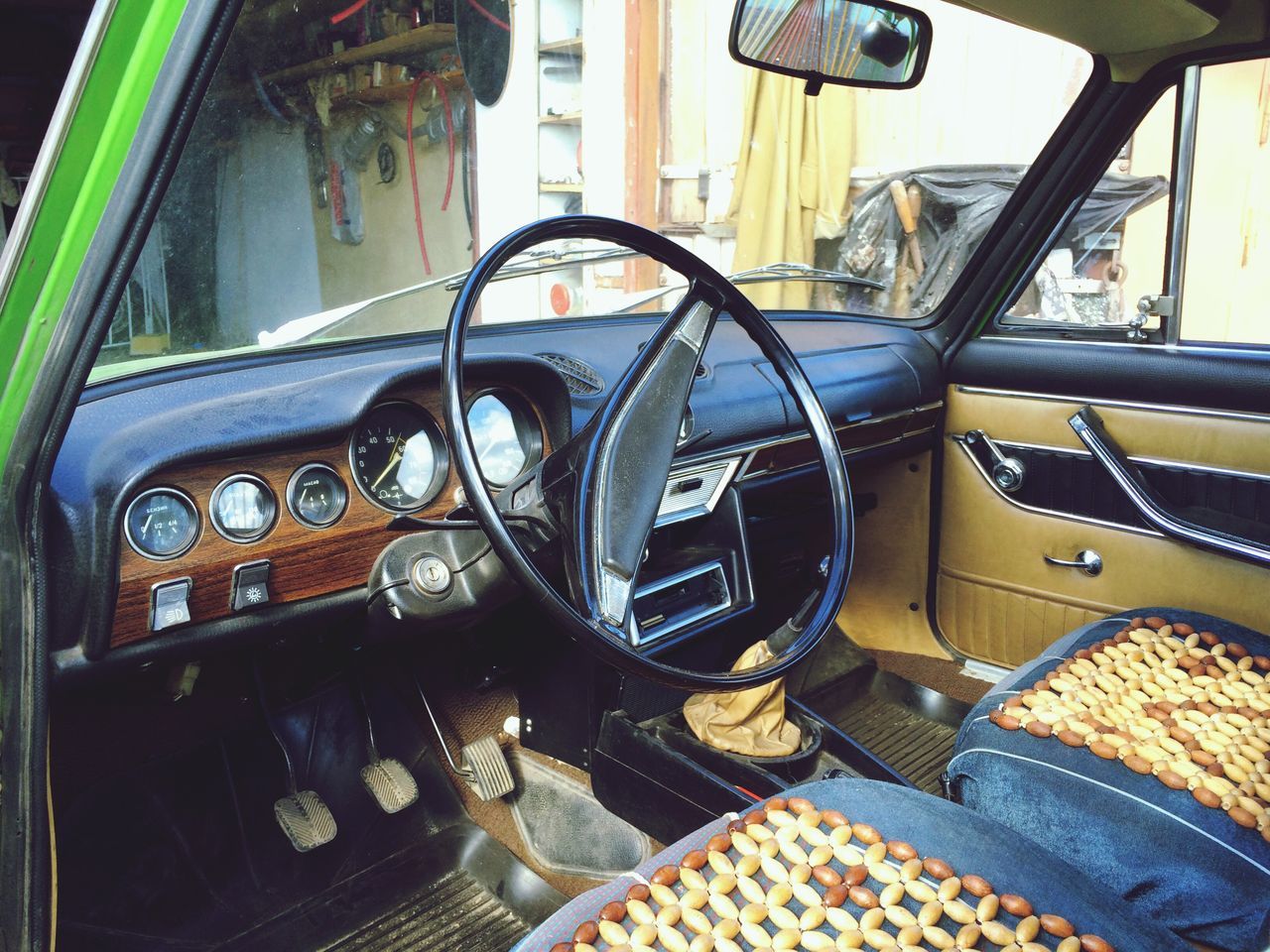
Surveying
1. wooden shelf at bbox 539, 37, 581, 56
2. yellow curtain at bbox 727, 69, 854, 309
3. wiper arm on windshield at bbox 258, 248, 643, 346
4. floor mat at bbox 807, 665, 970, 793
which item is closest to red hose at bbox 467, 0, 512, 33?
wooden shelf at bbox 539, 37, 581, 56

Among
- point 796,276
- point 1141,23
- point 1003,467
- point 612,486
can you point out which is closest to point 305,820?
point 612,486

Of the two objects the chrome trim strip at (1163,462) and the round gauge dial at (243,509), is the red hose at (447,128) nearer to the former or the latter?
the round gauge dial at (243,509)

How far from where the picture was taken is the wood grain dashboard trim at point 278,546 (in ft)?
4.66

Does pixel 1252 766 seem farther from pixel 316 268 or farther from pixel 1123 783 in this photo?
pixel 316 268

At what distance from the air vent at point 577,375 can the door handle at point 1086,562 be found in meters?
1.19

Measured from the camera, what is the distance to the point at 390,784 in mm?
2279

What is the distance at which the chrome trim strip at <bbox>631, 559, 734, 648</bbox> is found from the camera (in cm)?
192

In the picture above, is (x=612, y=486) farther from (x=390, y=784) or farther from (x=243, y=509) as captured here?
(x=390, y=784)

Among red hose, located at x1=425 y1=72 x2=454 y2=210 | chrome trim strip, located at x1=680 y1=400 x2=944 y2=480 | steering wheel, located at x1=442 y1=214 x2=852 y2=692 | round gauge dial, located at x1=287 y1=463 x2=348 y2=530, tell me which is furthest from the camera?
chrome trim strip, located at x1=680 y1=400 x2=944 y2=480

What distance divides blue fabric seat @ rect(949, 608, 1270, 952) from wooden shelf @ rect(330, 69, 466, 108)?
130 centimetres

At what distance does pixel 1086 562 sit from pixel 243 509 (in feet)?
5.82

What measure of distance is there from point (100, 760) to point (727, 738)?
116 centimetres

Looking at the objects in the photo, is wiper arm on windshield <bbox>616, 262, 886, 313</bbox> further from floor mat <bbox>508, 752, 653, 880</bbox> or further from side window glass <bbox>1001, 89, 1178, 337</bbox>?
floor mat <bbox>508, 752, 653, 880</bbox>

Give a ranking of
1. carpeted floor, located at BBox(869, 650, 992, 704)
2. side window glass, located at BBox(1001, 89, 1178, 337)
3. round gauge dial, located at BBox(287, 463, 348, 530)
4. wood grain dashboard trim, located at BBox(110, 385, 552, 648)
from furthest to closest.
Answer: carpeted floor, located at BBox(869, 650, 992, 704), side window glass, located at BBox(1001, 89, 1178, 337), round gauge dial, located at BBox(287, 463, 348, 530), wood grain dashboard trim, located at BBox(110, 385, 552, 648)
